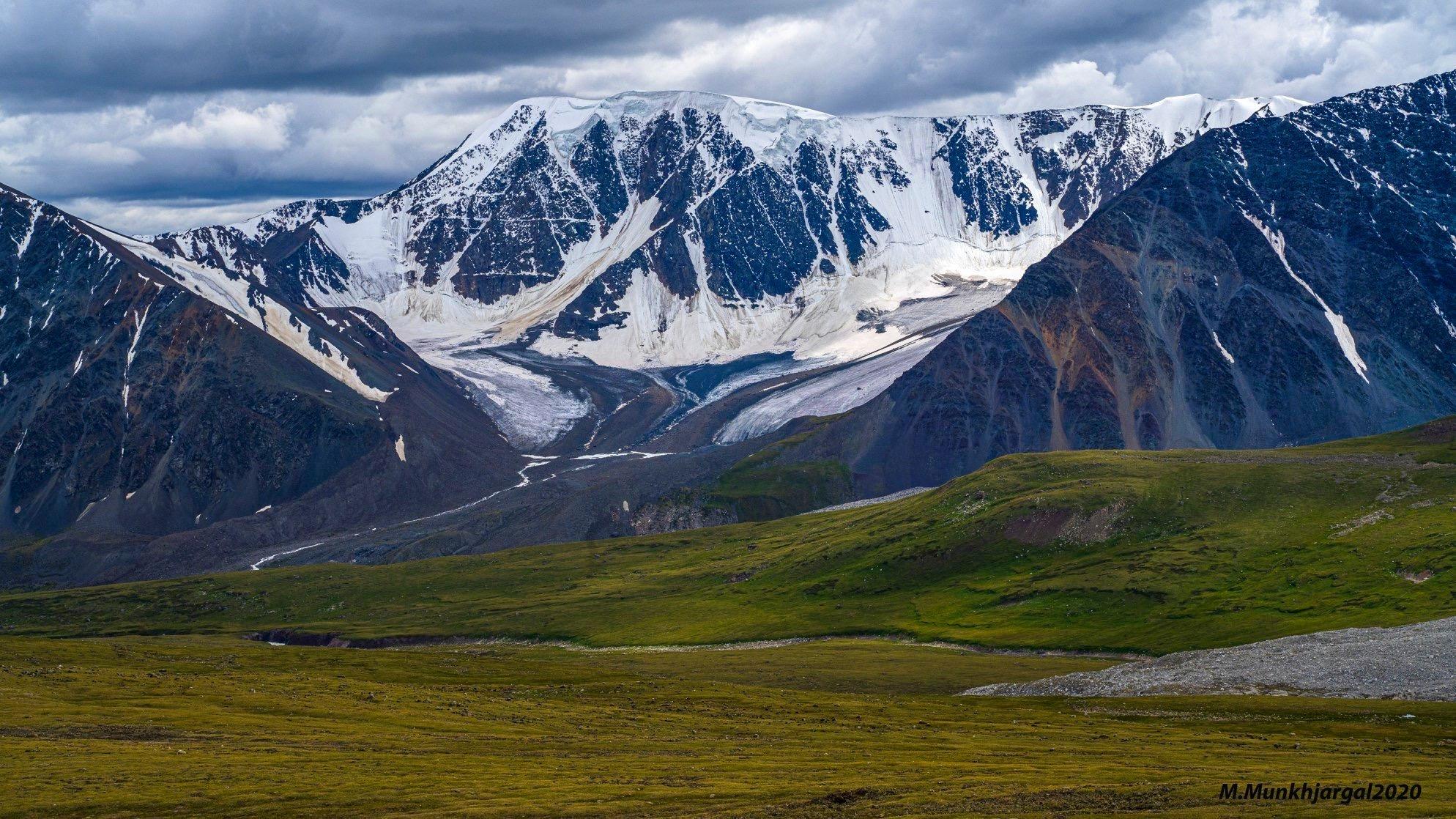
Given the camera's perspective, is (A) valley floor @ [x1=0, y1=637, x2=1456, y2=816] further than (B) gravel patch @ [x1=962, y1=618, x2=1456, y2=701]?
No

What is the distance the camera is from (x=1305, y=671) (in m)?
117

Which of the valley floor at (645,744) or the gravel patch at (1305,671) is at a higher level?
the valley floor at (645,744)

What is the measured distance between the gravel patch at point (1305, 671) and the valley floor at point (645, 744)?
5886 millimetres

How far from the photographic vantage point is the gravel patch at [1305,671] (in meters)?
109

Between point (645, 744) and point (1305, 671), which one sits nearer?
point (645, 744)

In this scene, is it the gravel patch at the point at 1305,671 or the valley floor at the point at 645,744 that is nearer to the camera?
the valley floor at the point at 645,744

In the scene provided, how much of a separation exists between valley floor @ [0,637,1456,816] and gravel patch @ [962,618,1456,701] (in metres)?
5.89

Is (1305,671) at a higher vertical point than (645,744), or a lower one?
lower

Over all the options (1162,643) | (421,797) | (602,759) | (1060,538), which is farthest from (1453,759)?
(1060,538)

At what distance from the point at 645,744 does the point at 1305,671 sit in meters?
58.0

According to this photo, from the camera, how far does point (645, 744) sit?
90.6m

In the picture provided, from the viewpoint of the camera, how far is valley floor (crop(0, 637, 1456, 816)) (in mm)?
66812

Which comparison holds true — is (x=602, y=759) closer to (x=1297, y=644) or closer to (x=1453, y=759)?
(x=1453, y=759)

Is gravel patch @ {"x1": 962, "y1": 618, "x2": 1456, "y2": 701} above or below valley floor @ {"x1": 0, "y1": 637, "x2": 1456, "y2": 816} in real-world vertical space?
below
